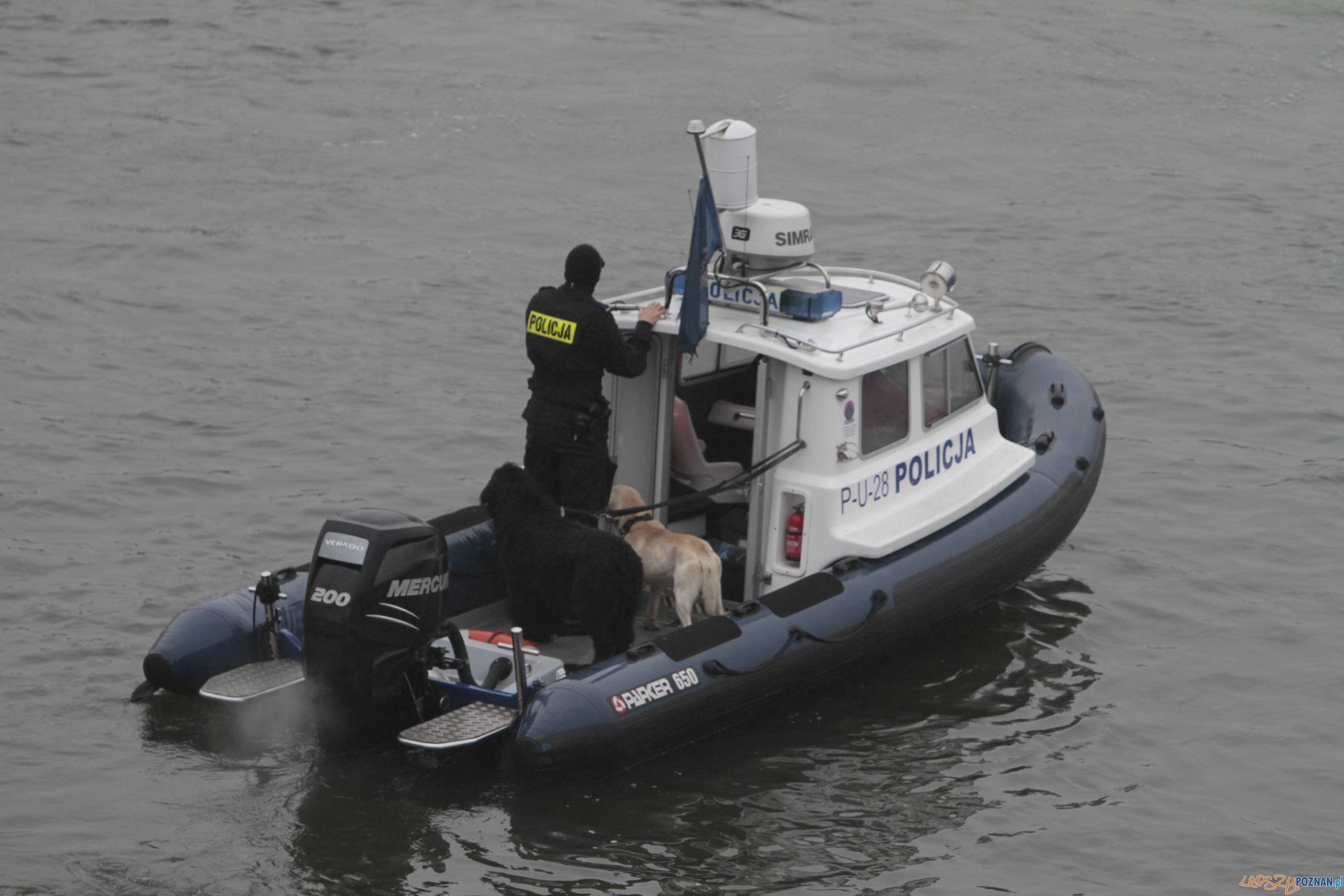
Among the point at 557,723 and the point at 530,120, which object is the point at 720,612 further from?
the point at 530,120

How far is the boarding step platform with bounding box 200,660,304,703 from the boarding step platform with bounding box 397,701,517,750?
612mm

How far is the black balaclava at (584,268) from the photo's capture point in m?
6.81

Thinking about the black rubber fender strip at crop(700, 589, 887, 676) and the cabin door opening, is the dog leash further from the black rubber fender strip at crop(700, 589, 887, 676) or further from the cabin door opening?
the black rubber fender strip at crop(700, 589, 887, 676)

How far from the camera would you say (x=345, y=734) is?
5.99 meters

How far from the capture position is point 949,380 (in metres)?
7.77

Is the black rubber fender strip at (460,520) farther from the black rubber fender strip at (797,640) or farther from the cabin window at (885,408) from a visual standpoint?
the cabin window at (885,408)

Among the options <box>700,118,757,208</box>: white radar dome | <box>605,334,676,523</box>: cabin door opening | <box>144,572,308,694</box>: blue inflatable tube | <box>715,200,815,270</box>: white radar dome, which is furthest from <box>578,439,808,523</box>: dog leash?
<box>144,572,308,694</box>: blue inflatable tube

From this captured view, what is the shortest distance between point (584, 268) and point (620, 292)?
22.3 feet

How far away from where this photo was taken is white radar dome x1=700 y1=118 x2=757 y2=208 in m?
7.19

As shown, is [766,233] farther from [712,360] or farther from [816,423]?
[816,423]

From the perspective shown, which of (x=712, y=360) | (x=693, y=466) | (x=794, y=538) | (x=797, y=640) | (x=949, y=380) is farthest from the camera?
(x=712, y=360)

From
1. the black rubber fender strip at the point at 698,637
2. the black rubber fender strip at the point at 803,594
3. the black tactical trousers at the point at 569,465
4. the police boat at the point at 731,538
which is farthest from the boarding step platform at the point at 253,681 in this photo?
the black rubber fender strip at the point at 803,594

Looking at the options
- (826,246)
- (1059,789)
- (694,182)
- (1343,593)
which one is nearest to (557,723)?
(1059,789)

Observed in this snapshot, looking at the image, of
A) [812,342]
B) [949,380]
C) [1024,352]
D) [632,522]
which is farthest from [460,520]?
[1024,352]
